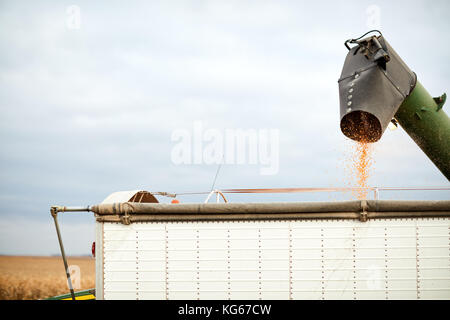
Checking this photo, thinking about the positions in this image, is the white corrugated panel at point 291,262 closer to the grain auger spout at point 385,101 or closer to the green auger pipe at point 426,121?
the grain auger spout at point 385,101

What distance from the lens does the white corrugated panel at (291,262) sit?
548cm

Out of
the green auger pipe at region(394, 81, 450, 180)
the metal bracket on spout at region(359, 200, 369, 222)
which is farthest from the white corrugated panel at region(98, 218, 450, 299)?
the green auger pipe at region(394, 81, 450, 180)

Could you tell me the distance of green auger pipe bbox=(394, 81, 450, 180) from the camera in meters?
7.18

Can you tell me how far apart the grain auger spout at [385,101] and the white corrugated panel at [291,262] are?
176cm

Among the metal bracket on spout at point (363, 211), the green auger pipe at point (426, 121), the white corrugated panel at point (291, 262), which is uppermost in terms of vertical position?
the green auger pipe at point (426, 121)

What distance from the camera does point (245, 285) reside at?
5539 millimetres

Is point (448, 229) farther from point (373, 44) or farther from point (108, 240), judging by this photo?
point (108, 240)

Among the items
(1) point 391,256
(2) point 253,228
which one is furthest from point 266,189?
(1) point 391,256

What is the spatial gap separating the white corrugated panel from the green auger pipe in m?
2.21

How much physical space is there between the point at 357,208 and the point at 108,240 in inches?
117

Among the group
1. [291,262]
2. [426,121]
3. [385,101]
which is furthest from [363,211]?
[426,121]

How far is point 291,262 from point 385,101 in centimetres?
267

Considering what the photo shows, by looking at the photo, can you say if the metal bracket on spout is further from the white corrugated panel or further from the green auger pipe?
the green auger pipe

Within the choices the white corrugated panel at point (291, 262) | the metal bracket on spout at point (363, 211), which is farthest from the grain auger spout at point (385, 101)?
the white corrugated panel at point (291, 262)
